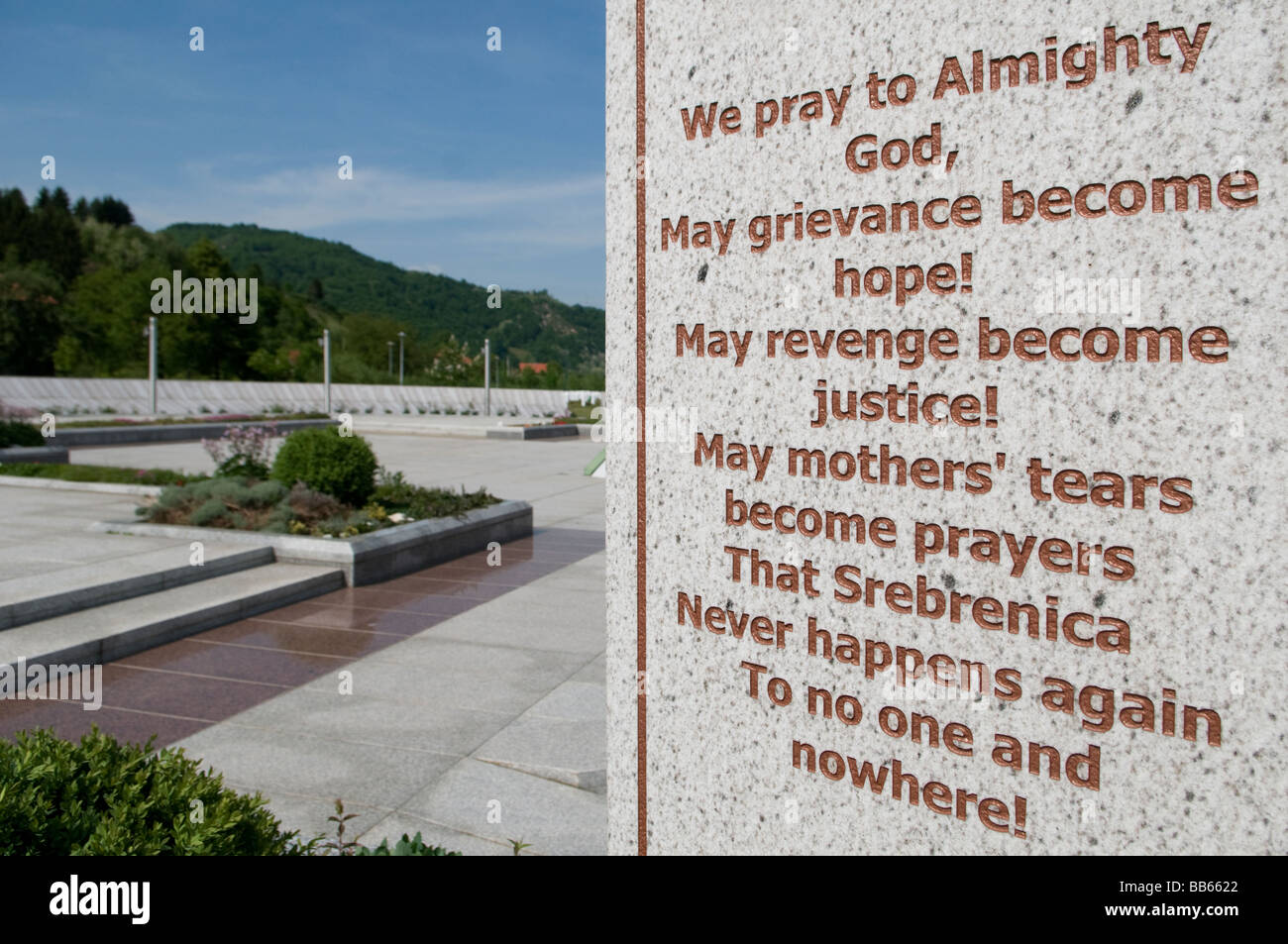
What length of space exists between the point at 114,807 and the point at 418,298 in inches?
4785

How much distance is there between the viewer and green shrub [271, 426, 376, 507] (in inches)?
416

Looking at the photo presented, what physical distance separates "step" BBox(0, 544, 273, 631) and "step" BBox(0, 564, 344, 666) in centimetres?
7

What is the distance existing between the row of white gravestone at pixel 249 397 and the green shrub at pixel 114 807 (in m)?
28.0

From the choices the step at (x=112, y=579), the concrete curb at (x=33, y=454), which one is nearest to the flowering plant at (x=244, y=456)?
the step at (x=112, y=579)

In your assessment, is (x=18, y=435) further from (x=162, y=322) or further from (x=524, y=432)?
(x=162, y=322)

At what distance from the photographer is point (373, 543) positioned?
920 centimetres

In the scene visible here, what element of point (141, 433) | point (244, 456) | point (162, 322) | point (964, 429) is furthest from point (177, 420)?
point (162, 322)

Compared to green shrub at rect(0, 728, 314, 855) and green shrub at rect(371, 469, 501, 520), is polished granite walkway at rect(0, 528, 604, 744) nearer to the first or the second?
green shrub at rect(371, 469, 501, 520)

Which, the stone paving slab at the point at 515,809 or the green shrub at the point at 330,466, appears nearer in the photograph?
the stone paving slab at the point at 515,809

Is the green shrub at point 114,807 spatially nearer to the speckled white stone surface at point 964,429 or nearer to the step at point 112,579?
the speckled white stone surface at point 964,429

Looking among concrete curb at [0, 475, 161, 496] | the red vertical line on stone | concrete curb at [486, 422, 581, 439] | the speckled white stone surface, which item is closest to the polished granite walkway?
the red vertical line on stone

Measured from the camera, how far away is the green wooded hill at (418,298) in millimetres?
113188

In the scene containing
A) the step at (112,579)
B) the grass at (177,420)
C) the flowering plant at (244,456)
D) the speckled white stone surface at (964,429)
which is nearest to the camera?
the speckled white stone surface at (964,429)
